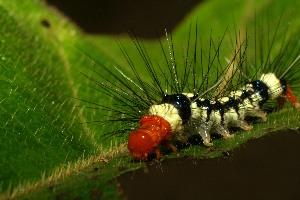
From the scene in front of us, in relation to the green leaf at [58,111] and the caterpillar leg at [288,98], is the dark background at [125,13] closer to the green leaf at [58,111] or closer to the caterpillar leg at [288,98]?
the green leaf at [58,111]

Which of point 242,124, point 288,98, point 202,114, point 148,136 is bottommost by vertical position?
point 148,136

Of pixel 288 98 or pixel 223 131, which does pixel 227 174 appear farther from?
pixel 223 131

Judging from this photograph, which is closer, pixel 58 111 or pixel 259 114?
pixel 58 111

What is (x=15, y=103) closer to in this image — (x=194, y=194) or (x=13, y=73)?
(x=13, y=73)

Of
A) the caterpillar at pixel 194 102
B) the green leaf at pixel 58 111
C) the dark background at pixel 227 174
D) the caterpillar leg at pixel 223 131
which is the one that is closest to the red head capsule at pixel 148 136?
the caterpillar at pixel 194 102

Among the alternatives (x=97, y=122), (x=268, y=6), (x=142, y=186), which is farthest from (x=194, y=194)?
(x=97, y=122)

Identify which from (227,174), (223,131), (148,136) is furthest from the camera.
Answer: (227,174)

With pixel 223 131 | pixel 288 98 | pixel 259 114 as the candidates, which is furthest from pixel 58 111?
pixel 288 98
